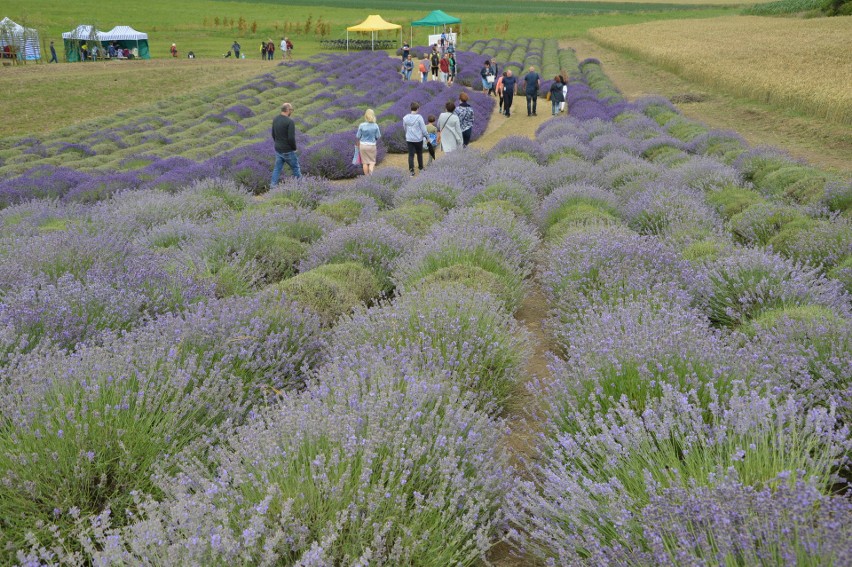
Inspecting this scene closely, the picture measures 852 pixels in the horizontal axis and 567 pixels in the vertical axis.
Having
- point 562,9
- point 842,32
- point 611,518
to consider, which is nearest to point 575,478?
point 611,518

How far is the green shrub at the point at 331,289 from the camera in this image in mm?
5328

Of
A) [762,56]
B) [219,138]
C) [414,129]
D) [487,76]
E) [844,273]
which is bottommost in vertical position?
[844,273]

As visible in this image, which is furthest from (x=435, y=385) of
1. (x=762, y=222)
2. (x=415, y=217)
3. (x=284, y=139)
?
(x=284, y=139)

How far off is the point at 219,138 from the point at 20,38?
26.7 meters

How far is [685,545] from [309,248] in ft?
18.6

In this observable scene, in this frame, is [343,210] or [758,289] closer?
[758,289]

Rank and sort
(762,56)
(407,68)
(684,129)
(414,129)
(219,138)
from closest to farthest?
(414,129), (684,129), (219,138), (762,56), (407,68)

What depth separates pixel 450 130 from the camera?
14.9 metres

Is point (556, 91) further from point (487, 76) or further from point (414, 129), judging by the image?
point (414, 129)

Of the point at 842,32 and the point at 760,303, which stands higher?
the point at 842,32

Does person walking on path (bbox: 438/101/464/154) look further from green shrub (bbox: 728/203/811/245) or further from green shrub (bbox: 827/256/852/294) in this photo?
green shrub (bbox: 827/256/852/294)

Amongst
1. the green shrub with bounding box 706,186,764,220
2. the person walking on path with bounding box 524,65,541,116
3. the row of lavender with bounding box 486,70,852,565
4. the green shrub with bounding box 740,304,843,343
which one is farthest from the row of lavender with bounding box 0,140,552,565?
the person walking on path with bounding box 524,65,541,116

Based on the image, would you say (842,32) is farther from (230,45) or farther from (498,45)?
(230,45)

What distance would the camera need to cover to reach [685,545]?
78.5 inches
